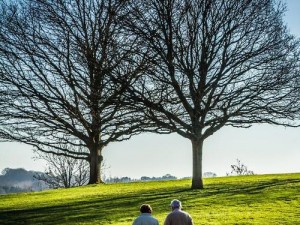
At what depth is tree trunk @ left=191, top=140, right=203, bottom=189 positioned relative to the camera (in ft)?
83.9

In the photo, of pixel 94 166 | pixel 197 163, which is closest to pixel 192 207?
pixel 197 163

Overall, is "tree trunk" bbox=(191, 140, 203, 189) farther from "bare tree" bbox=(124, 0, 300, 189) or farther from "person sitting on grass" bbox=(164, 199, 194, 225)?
"person sitting on grass" bbox=(164, 199, 194, 225)

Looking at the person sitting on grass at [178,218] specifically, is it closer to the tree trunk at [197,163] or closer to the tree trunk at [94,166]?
the tree trunk at [197,163]

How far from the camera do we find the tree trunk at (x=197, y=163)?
25.6m

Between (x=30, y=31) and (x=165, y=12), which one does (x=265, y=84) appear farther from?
(x=30, y=31)

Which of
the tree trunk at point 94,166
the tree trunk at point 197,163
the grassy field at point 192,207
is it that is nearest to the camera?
the grassy field at point 192,207

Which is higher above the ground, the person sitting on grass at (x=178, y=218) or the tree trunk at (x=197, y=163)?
the tree trunk at (x=197, y=163)

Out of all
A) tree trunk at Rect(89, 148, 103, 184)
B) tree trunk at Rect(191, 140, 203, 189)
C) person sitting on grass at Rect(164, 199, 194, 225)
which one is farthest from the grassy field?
tree trunk at Rect(89, 148, 103, 184)

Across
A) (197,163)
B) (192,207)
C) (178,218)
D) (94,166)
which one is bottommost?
(192,207)

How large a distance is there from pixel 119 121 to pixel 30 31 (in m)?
10.8

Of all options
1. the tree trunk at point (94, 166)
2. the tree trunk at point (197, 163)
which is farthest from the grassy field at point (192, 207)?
the tree trunk at point (94, 166)

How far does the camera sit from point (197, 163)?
84.0 feet

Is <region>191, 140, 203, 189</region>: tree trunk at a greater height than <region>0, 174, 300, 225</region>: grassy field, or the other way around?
<region>191, 140, 203, 189</region>: tree trunk

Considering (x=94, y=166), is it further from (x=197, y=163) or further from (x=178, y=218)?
(x=178, y=218)
